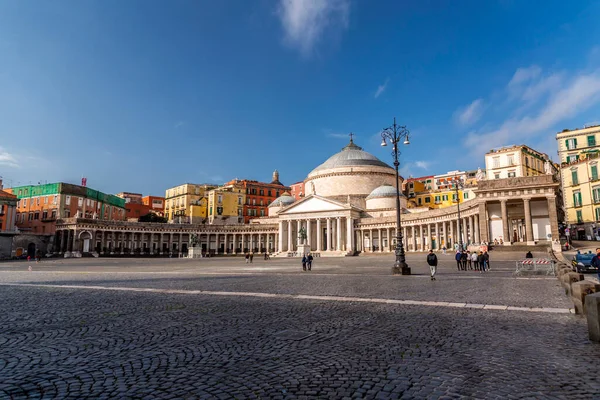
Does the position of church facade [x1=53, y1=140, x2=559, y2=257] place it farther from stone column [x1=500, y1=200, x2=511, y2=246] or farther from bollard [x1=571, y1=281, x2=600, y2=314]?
bollard [x1=571, y1=281, x2=600, y2=314]

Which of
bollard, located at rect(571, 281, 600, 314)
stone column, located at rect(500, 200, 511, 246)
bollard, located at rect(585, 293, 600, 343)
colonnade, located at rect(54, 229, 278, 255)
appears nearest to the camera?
bollard, located at rect(585, 293, 600, 343)

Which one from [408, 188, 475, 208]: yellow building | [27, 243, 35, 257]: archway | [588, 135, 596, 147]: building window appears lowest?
[27, 243, 35, 257]: archway

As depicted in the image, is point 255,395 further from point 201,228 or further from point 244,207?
point 244,207

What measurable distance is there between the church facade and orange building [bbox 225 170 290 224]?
8456 millimetres

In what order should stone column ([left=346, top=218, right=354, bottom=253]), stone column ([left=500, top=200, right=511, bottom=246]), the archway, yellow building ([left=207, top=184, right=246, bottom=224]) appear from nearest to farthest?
stone column ([left=500, top=200, right=511, bottom=246])
the archway
stone column ([left=346, top=218, right=354, bottom=253])
yellow building ([left=207, top=184, right=246, bottom=224])

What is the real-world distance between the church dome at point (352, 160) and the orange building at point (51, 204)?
156 feet

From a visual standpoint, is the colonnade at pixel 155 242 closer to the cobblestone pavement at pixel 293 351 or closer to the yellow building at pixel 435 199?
the yellow building at pixel 435 199

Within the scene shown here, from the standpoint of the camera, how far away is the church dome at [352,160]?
84188 mm

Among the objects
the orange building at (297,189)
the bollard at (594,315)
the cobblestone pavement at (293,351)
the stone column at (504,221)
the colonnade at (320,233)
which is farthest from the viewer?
the orange building at (297,189)

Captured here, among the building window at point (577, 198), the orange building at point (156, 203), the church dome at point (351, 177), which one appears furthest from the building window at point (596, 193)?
the orange building at point (156, 203)

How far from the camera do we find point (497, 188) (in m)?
42.2

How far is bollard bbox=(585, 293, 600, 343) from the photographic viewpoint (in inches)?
231

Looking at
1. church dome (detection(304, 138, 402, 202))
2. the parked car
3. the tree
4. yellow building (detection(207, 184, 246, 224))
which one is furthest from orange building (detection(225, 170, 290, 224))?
the parked car

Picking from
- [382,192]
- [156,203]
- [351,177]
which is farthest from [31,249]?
[382,192]
